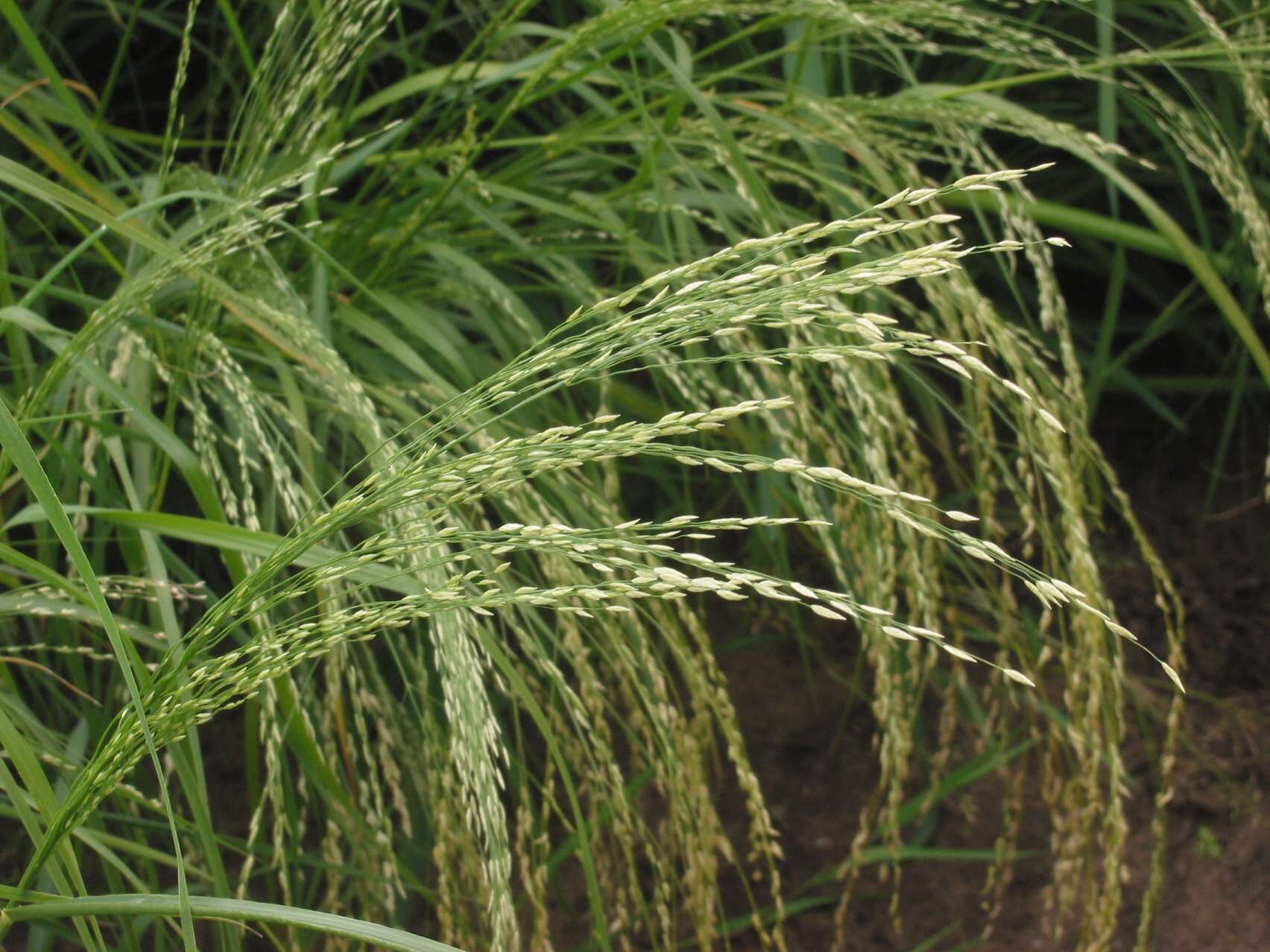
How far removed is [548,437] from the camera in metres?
0.59

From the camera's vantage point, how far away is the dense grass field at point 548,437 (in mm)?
665

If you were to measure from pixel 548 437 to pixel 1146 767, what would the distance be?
160cm

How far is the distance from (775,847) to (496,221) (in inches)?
29.7

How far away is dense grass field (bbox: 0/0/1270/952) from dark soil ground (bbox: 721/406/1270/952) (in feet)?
0.11

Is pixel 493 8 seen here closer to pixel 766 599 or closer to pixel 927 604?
pixel 766 599

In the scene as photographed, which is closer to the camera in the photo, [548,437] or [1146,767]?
[548,437]

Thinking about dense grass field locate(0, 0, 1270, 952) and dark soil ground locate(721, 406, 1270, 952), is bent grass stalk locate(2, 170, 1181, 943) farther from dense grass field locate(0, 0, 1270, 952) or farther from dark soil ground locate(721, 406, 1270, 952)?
dark soil ground locate(721, 406, 1270, 952)

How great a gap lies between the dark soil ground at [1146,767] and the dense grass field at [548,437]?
0.11ft

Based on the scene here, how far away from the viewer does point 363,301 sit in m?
1.42

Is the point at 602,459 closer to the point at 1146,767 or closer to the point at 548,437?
the point at 548,437

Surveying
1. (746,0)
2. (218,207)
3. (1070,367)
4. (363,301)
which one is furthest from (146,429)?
(1070,367)

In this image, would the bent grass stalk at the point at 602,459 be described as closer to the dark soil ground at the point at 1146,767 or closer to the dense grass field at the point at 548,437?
the dense grass field at the point at 548,437

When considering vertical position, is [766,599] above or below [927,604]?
below

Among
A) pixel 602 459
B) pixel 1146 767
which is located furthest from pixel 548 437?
pixel 1146 767
